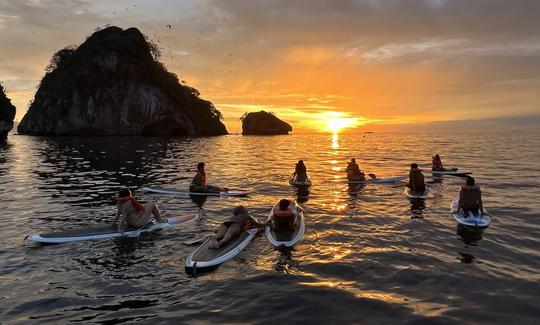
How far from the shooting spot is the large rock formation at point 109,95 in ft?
→ 366

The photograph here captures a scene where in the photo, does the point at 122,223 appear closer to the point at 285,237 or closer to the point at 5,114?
the point at 285,237

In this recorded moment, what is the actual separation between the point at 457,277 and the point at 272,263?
565cm

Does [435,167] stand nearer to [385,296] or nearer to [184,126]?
[385,296]

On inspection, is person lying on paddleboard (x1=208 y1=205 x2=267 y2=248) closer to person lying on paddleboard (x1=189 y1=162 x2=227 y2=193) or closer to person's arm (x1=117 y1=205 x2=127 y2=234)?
person's arm (x1=117 y1=205 x2=127 y2=234)

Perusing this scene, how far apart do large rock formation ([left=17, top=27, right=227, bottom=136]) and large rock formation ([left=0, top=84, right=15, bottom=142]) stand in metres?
20.5

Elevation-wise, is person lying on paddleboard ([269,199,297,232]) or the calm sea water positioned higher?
person lying on paddleboard ([269,199,297,232])

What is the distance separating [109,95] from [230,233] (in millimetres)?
110413

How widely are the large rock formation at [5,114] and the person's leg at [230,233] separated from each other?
3593 inches

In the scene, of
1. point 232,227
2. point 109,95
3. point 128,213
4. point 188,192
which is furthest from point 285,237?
point 109,95

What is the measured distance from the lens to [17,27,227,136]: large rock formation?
11162cm

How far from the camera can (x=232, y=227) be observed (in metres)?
14.5

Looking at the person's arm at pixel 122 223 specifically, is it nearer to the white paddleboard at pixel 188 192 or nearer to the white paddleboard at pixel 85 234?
the white paddleboard at pixel 85 234

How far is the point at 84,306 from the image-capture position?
10180mm

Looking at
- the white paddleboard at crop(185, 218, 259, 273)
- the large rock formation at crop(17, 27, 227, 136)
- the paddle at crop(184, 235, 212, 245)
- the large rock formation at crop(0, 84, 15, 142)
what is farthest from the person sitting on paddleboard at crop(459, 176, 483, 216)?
the large rock formation at crop(17, 27, 227, 136)
